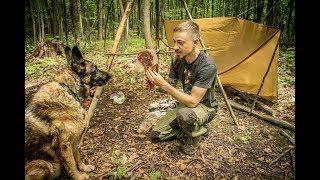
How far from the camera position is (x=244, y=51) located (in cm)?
650

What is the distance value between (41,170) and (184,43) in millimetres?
2536

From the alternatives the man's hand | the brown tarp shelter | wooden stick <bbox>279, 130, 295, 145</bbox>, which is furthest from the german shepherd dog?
the brown tarp shelter

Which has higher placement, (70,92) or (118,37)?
(118,37)

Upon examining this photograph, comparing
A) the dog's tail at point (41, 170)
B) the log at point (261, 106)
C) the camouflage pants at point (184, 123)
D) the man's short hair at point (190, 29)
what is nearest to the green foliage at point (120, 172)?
the dog's tail at point (41, 170)

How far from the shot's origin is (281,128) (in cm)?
525

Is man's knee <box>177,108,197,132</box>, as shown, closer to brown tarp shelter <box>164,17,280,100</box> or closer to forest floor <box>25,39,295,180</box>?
forest floor <box>25,39,295,180</box>

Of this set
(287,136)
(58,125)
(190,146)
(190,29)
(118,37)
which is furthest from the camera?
(118,37)

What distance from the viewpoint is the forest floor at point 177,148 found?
3877mm

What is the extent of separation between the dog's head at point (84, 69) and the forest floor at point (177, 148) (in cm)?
112

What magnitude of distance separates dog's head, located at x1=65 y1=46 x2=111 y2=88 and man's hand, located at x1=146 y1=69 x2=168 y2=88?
2.91 ft

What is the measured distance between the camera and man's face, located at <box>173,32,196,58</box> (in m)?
3.86

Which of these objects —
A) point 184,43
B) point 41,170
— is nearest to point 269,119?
point 184,43

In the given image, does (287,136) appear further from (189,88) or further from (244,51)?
(244,51)
